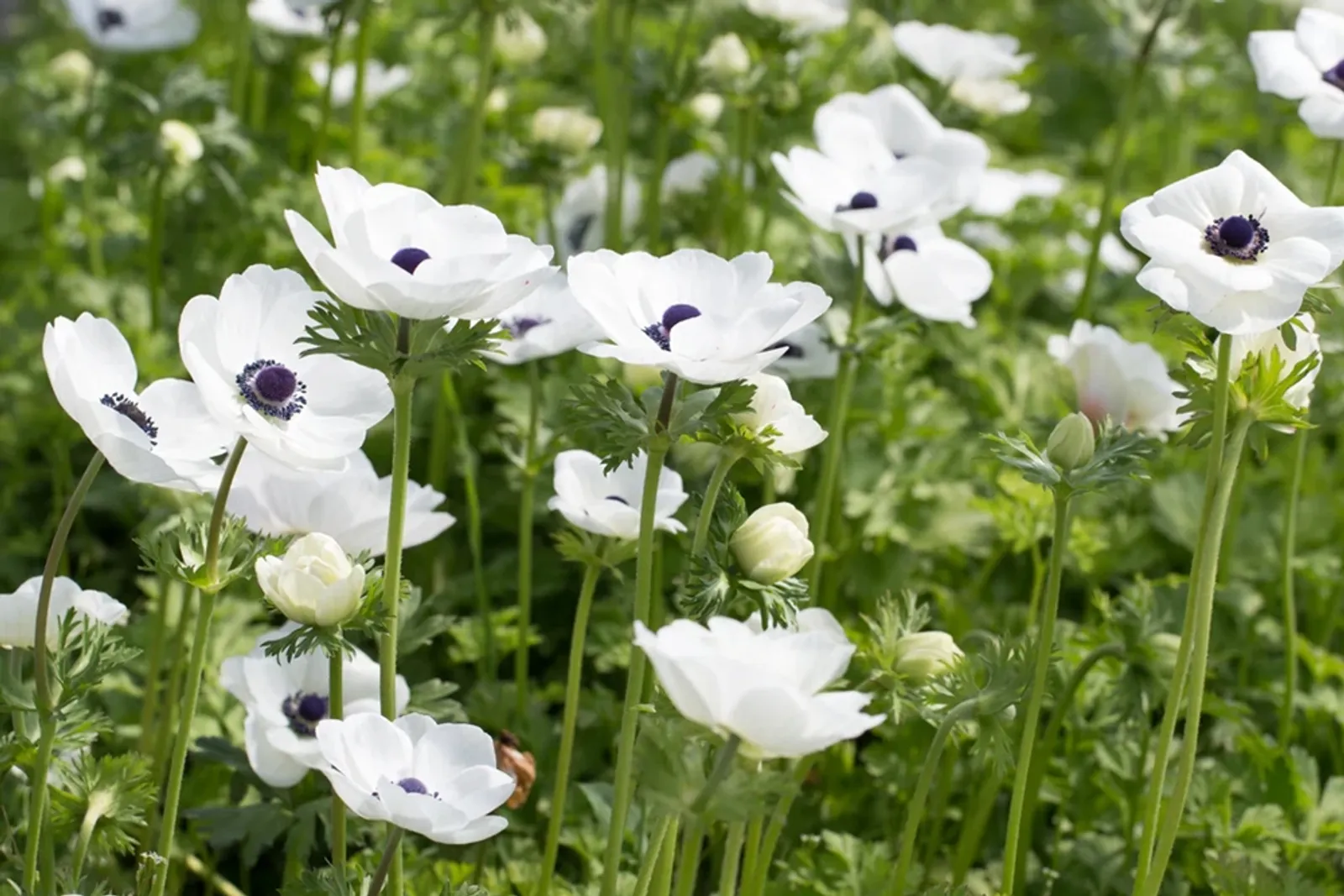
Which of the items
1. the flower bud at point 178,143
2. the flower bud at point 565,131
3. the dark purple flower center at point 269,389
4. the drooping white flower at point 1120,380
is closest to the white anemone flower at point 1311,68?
the drooping white flower at point 1120,380

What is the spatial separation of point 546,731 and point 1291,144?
8.07 feet

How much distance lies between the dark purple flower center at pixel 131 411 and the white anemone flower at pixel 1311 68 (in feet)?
4.14

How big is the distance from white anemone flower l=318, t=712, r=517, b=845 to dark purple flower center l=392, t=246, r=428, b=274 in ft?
1.20

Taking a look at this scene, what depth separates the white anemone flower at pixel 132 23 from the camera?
3.00 meters

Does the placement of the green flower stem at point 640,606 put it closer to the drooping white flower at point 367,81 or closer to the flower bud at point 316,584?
the flower bud at point 316,584

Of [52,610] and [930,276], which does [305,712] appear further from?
[930,276]

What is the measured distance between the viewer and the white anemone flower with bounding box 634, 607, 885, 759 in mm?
1049

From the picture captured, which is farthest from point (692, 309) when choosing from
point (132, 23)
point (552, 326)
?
point (132, 23)

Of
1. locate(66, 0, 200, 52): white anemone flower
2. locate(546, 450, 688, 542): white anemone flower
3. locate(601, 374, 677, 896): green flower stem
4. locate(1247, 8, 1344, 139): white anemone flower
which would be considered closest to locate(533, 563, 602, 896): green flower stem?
locate(546, 450, 688, 542): white anemone flower

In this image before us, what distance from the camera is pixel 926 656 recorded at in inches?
55.6

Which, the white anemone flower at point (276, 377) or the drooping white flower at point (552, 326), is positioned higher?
the white anemone flower at point (276, 377)

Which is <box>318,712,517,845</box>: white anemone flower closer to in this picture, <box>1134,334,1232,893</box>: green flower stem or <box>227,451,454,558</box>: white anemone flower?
<box>227,451,454,558</box>: white anemone flower

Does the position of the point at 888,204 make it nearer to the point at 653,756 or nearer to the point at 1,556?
the point at 653,756

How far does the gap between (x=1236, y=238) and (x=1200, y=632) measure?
1.12 ft
